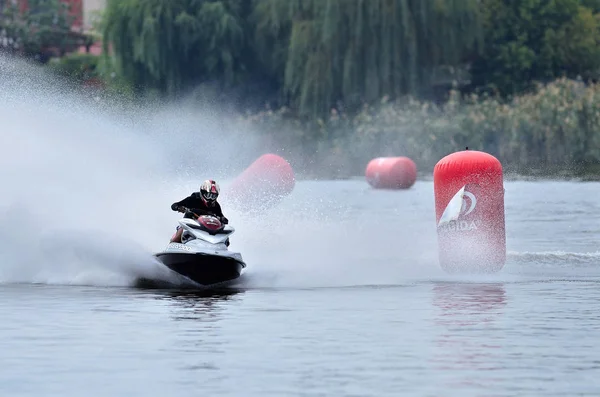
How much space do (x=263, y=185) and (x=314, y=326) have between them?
15.2 meters

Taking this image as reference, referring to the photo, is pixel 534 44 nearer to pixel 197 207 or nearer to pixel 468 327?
pixel 197 207

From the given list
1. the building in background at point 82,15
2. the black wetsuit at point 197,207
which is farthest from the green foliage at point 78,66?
the black wetsuit at point 197,207

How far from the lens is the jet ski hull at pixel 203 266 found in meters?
18.1

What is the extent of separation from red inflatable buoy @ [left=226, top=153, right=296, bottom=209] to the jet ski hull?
10959 millimetres

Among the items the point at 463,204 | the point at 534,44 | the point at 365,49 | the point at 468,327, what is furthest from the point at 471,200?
the point at 534,44

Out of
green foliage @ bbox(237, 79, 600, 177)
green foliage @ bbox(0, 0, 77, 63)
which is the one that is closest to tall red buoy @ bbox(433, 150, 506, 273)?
green foliage @ bbox(237, 79, 600, 177)

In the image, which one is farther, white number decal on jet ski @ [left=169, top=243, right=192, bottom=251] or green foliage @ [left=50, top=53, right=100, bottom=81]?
green foliage @ [left=50, top=53, right=100, bottom=81]

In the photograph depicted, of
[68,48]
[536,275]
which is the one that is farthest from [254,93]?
[536,275]

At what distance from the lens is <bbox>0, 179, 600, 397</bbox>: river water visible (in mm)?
12055

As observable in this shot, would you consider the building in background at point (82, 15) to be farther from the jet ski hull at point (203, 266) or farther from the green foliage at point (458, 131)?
the jet ski hull at point (203, 266)

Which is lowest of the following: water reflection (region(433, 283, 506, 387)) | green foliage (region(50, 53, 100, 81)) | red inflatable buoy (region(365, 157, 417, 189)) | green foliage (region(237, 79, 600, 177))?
water reflection (region(433, 283, 506, 387))

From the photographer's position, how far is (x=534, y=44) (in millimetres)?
71625

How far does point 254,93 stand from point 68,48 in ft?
81.4

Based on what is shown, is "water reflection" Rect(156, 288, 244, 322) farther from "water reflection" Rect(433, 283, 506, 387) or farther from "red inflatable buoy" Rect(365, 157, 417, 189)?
"red inflatable buoy" Rect(365, 157, 417, 189)
